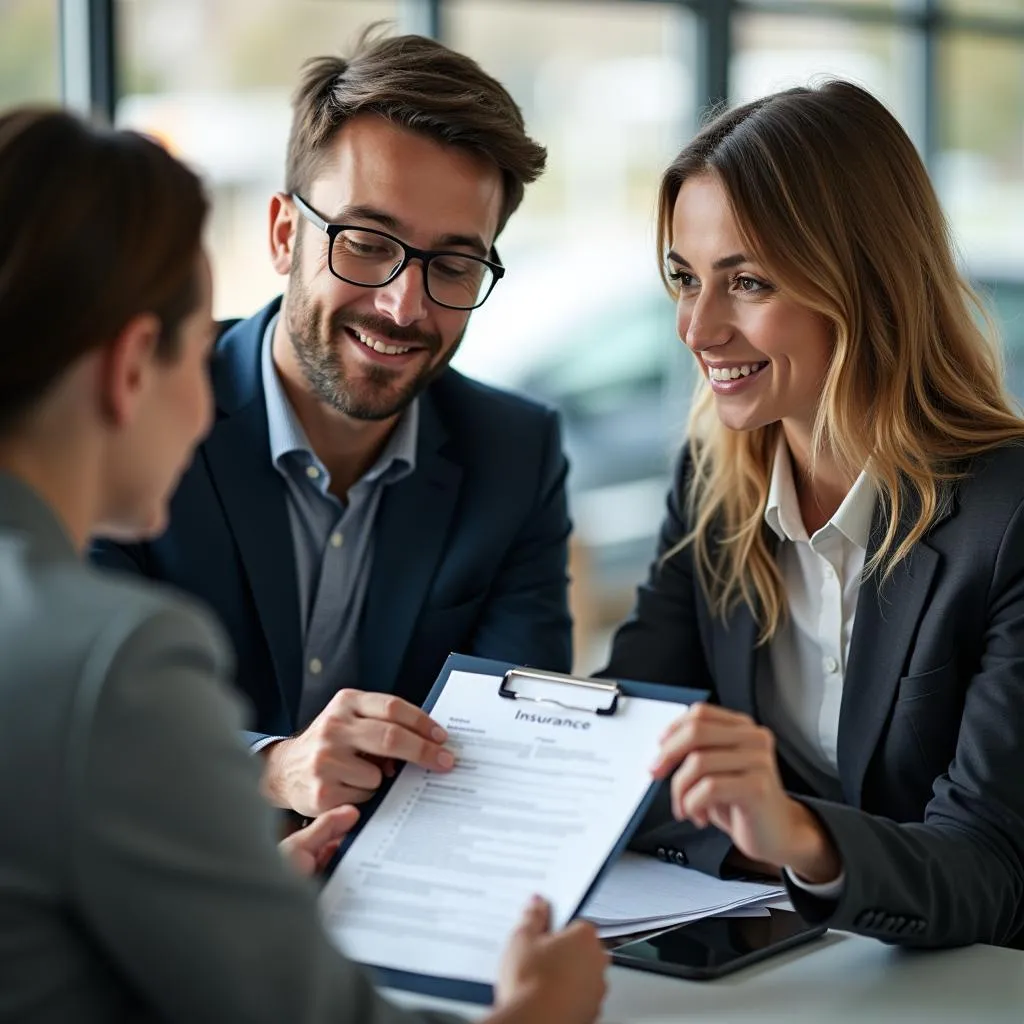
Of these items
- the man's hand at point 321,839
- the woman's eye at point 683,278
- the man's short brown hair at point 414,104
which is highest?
the man's short brown hair at point 414,104

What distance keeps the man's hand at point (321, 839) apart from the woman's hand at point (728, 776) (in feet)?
1.09

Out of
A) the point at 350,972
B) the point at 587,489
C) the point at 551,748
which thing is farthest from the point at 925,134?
the point at 350,972

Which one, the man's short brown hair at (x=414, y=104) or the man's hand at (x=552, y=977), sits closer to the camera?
the man's hand at (x=552, y=977)

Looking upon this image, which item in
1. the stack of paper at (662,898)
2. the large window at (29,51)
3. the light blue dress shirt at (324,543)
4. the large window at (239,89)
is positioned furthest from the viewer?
the large window at (239,89)

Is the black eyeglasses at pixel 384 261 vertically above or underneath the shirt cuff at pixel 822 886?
above

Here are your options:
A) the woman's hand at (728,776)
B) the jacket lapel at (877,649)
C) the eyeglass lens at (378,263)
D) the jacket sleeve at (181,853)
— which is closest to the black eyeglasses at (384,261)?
the eyeglass lens at (378,263)

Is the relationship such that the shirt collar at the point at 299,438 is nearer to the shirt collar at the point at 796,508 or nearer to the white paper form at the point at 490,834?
the shirt collar at the point at 796,508

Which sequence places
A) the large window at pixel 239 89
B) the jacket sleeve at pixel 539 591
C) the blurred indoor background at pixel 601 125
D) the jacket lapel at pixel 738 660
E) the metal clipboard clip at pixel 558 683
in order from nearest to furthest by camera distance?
the metal clipboard clip at pixel 558 683 → the jacket lapel at pixel 738 660 → the jacket sleeve at pixel 539 591 → the large window at pixel 239 89 → the blurred indoor background at pixel 601 125

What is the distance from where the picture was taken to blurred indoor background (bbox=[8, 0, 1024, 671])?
506 centimetres

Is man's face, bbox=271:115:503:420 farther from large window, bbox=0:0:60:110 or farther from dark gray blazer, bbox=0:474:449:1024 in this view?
large window, bbox=0:0:60:110

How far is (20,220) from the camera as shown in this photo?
1052mm

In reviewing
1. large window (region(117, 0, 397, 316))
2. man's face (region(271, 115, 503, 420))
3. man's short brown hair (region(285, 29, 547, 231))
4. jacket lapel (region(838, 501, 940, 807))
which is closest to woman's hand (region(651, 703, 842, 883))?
jacket lapel (region(838, 501, 940, 807))

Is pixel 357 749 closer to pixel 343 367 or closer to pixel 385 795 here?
pixel 385 795

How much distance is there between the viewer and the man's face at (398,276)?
2182 mm
